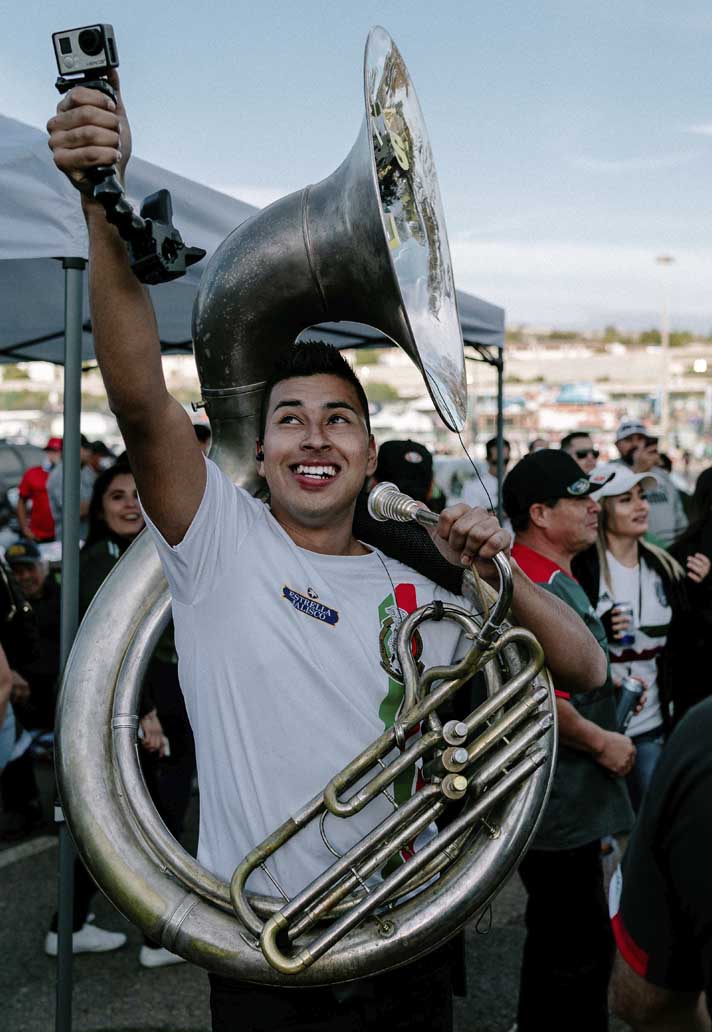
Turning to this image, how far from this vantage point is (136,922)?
166 centimetres

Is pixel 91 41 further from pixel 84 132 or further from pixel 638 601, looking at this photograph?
pixel 638 601

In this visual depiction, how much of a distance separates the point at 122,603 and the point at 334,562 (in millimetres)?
395

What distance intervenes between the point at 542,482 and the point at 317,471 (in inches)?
46.1

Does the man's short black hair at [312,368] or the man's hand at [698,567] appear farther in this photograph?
the man's hand at [698,567]

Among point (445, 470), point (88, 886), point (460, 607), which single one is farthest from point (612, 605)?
point (445, 470)

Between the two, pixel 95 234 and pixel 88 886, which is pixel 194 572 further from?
pixel 88 886

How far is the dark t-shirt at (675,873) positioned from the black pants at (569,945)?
1.43 m

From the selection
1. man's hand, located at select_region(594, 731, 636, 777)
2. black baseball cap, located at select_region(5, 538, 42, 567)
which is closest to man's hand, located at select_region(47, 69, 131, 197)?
man's hand, located at select_region(594, 731, 636, 777)

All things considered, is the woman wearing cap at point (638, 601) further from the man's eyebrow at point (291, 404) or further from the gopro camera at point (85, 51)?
the gopro camera at point (85, 51)

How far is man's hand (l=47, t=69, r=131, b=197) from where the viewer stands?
50.7 inches

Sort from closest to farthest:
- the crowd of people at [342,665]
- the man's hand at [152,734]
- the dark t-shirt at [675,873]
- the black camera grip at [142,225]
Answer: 1. the dark t-shirt at [675,873]
2. the crowd of people at [342,665]
3. the black camera grip at [142,225]
4. the man's hand at [152,734]

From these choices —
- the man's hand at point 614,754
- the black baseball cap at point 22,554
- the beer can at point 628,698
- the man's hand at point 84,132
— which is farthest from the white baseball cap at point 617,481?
the black baseball cap at point 22,554

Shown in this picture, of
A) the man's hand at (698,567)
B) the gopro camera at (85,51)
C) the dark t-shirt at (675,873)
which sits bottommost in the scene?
the man's hand at (698,567)

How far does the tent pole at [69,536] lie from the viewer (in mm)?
2406
